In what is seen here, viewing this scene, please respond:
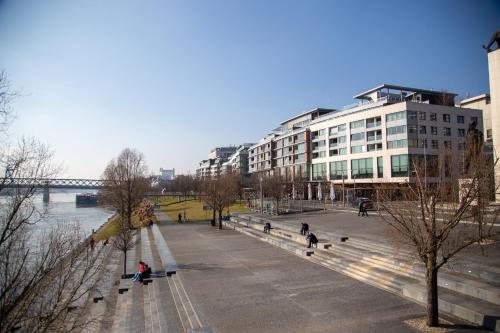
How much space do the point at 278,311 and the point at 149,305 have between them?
5809 millimetres

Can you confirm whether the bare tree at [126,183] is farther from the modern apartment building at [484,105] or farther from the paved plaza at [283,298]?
the modern apartment building at [484,105]

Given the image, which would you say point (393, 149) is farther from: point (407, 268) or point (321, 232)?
point (407, 268)

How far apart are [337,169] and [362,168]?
717cm

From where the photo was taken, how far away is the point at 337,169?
73.4 meters

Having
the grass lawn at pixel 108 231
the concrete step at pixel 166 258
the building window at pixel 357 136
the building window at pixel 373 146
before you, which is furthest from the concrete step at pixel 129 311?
the building window at pixel 357 136

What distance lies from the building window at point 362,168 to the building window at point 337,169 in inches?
94.0

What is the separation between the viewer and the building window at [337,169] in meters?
71.4

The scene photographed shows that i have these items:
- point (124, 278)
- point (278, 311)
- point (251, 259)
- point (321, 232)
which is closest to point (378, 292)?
point (278, 311)

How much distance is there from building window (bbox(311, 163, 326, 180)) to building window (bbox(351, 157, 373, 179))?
9023mm

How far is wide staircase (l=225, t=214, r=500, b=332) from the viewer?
11219 millimetres

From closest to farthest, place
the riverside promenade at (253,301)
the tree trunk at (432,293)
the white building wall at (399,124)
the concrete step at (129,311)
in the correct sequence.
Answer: the tree trunk at (432,293)
the riverside promenade at (253,301)
the concrete step at (129,311)
the white building wall at (399,124)

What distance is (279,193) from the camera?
153 feet

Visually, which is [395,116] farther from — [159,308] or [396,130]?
[159,308]

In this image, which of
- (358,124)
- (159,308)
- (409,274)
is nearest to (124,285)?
(159,308)
